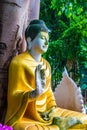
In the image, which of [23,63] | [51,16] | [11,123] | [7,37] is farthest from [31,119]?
[51,16]

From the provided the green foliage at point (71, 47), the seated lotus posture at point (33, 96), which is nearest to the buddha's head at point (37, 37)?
the seated lotus posture at point (33, 96)

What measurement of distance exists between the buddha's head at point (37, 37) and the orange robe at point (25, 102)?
2.9 inches

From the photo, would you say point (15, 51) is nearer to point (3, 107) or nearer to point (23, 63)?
point (23, 63)

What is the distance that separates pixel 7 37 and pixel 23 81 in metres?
0.35

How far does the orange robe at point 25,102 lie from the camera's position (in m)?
2.43

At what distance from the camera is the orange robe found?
2.43 metres

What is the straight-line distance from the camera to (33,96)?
2.34 meters

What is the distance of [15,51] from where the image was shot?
109 inches

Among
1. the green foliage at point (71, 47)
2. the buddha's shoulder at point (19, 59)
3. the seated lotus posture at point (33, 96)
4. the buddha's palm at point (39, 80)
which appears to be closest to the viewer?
the buddha's palm at point (39, 80)

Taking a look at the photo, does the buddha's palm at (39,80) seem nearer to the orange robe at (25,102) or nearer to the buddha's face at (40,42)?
the orange robe at (25,102)

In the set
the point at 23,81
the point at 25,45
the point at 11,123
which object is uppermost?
the point at 25,45

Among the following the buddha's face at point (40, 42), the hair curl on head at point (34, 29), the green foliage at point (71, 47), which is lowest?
the green foliage at point (71, 47)

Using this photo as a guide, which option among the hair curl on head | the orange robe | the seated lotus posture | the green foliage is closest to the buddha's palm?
the seated lotus posture

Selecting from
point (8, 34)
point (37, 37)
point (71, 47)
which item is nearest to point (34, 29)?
point (37, 37)
